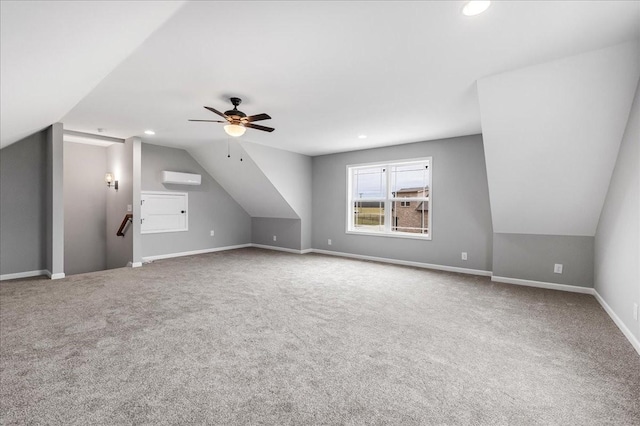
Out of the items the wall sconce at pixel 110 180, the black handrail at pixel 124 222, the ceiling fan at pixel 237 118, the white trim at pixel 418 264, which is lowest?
the white trim at pixel 418 264

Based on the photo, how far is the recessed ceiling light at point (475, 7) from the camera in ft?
5.69

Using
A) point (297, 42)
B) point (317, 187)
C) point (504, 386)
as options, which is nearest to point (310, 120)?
point (297, 42)

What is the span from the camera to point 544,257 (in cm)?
412

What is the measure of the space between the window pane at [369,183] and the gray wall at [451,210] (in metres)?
0.26

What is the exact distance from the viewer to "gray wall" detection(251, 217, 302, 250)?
6805mm

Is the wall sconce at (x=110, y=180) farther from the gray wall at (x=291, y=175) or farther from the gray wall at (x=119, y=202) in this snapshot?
the gray wall at (x=291, y=175)

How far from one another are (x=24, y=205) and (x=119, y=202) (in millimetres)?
1404

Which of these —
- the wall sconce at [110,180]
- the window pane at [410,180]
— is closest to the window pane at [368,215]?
the window pane at [410,180]

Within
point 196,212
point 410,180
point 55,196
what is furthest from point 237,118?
point 196,212

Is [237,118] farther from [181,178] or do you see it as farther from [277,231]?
[277,231]

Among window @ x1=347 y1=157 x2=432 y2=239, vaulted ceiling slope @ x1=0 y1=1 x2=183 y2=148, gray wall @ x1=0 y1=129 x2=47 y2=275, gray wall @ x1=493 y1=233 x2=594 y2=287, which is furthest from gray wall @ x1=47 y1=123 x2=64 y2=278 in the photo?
gray wall @ x1=493 y1=233 x2=594 y2=287

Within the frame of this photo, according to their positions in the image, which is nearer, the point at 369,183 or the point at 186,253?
the point at 369,183

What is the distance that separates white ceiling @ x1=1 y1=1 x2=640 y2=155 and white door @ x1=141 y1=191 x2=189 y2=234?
2.23 meters

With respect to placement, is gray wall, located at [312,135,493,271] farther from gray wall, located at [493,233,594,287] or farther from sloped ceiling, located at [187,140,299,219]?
sloped ceiling, located at [187,140,299,219]
